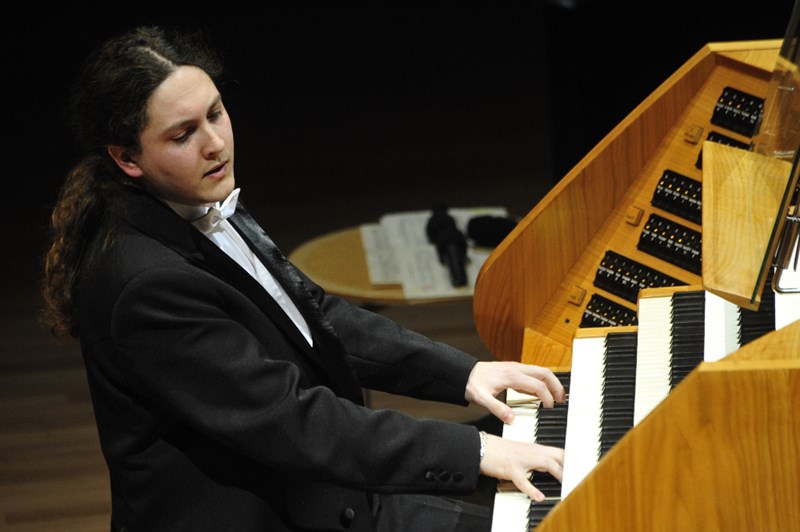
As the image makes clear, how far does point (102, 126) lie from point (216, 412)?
1.38 ft

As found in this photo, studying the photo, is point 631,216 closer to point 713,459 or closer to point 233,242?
point 233,242

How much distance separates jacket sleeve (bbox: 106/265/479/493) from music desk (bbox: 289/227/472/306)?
1.20 metres

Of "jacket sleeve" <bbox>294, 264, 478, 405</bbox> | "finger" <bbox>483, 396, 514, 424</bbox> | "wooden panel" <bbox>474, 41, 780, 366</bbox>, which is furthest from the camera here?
"wooden panel" <bbox>474, 41, 780, 366</bbox>

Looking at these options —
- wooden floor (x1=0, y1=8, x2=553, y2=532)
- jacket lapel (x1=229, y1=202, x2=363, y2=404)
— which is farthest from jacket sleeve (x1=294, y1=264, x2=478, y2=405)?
wooden floor (x1=0, y1=8, x2=553, y2=532)

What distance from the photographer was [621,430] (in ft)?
5.37

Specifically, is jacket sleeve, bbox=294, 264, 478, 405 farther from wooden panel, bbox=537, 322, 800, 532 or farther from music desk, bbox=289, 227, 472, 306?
music desk, bbox=289, 227, 472, 306

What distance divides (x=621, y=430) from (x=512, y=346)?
1.66 feet

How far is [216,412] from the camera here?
1567mm

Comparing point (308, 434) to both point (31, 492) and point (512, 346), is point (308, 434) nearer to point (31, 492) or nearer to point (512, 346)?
point (512, 346)

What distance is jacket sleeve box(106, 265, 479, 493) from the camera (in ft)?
5.11

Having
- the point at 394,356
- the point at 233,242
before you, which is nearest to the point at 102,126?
the point at 233,242

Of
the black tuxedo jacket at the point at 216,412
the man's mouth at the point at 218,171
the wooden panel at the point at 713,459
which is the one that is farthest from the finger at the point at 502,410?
the man's mouth at the point at 218,171

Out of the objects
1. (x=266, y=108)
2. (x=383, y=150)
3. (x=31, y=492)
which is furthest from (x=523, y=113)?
(x=31, y=492)

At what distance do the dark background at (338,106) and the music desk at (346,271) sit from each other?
1441 millimetres
